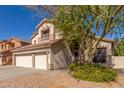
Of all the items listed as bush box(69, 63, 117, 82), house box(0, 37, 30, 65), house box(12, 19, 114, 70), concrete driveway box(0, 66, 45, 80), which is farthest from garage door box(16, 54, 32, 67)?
bush box(69, 63, 117, 82)

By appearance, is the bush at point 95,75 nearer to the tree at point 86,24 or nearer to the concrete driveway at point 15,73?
the tree at point 86,24

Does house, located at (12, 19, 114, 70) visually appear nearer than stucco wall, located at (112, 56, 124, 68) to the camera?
Yes

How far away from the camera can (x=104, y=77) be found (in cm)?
1196

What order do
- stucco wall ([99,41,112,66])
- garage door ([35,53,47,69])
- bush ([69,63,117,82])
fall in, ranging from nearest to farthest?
bush ([69,63,117,82]), garage door ([35,53,47,69]), stucco wall ([99,41,112,66])

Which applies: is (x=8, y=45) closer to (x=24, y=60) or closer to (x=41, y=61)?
(x=24, y=60)

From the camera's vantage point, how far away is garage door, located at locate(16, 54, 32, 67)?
2310 centimetres

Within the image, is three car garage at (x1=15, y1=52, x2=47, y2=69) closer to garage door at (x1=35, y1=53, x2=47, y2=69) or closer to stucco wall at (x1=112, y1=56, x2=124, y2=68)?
garage door at (x1=35, y1=53, x2=47, y2=69)

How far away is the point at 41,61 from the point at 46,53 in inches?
65.4

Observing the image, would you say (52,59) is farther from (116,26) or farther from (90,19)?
(116,26)

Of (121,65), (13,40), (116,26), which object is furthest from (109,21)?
(13,40)

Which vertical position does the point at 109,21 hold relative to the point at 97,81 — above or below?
above

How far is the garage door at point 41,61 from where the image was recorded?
20.1 m
